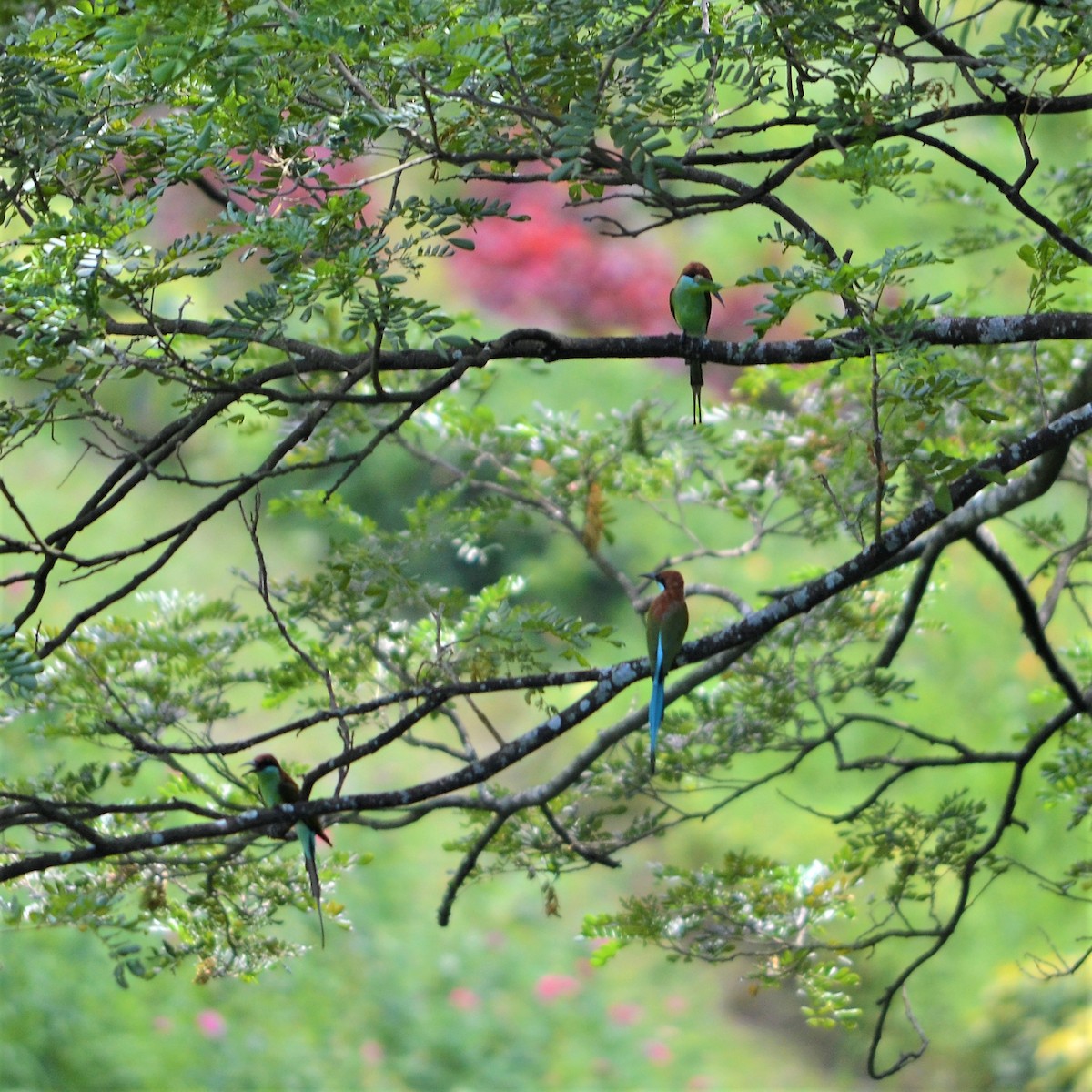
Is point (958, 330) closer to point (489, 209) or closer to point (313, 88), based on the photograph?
point (489, 209)

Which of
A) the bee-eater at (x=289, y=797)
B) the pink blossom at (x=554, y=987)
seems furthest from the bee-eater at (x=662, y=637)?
the pink blossom at (x=554, y=987)

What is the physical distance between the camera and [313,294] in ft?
5.30

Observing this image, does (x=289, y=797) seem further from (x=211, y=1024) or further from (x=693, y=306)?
(x=211, y=1024)

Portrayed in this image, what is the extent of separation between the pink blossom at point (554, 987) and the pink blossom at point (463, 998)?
311mm

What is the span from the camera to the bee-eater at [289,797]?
232 centimetres

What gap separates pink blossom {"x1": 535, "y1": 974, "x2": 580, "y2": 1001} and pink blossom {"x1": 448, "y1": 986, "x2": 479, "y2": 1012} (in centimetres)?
31

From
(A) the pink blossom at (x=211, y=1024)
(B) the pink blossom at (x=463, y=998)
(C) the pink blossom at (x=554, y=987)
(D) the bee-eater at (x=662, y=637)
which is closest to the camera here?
(D) the bee-eater at (x=662, y=637)

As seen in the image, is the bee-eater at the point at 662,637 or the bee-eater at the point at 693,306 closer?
the bee-eater at the point at 662,637

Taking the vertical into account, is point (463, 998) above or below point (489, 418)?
below

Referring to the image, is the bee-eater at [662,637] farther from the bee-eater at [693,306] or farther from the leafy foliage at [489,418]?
the bee-eater at [693,306]

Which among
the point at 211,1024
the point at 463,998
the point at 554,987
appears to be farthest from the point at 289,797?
the point at 554,987

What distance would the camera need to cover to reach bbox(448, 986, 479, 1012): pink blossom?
5266 mm

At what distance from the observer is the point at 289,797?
8.68 feet

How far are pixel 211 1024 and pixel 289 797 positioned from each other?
2.70 meters
